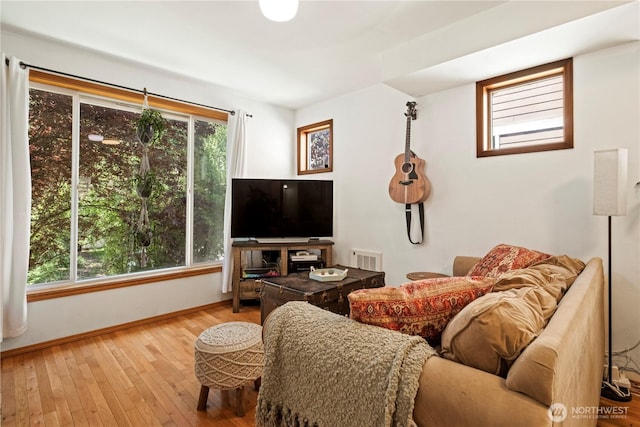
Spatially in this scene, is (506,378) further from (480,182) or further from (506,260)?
(480,182)

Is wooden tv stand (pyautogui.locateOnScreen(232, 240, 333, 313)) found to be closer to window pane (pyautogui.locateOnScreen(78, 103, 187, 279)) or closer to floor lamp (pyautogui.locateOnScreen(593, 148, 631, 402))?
window pane (pyautogui.locateOnScreen(78, 103, 187, 279))

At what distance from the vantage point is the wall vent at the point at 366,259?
11.3 ft

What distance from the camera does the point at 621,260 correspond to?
2084 millimetres

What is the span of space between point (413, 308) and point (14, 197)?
3.02 m

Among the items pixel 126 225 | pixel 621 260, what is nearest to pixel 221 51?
pixel 126 225

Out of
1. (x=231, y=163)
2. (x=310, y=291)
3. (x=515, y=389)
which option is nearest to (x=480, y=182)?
(x=310, y=291)

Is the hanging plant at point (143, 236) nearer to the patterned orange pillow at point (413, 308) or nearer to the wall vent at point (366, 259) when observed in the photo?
the wall vent at point (366, 259)

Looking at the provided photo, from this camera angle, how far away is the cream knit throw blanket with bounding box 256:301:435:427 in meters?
0.81

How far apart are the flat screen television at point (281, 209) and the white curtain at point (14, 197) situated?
5.68ft

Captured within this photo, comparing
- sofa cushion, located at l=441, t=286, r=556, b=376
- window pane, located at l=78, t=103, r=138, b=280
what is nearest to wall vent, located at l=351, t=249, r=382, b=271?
window pane, located at l=78, t=103, r=138, b=280

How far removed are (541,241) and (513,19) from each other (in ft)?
5.20

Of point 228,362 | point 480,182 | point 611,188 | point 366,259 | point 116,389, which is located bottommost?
point 116,389

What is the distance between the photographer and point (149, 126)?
9.91ft

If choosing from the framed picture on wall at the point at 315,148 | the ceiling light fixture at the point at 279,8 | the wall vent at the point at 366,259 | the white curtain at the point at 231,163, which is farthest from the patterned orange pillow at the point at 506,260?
the white curtain at the point at 231,163
